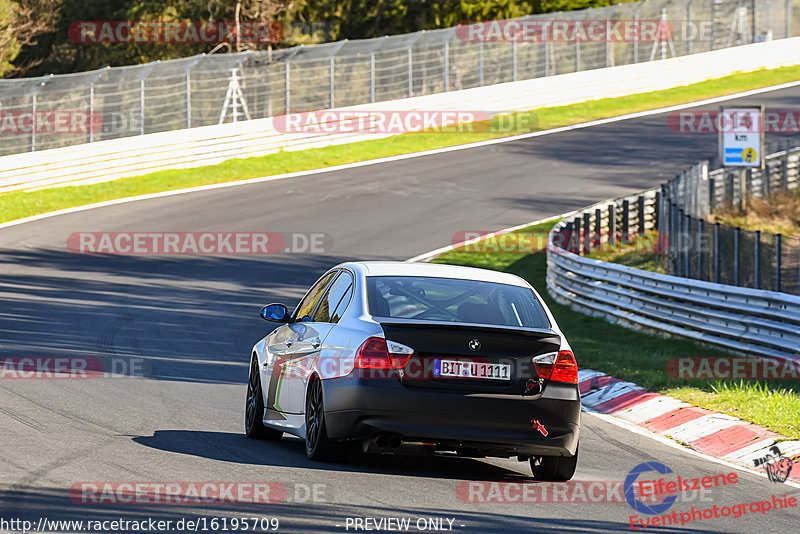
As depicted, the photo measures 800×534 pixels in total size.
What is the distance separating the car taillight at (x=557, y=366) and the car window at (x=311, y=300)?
207 cm

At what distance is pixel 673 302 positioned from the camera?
53.4ft

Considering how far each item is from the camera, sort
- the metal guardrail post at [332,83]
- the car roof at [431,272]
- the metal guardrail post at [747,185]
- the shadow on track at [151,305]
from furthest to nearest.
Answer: the metal guardrail post at [332,83]
the metal guardrail post at [747,185]
the shadow on track at [151,305]
the car roof at [431,272]

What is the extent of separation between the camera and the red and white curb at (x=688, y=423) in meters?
9.55

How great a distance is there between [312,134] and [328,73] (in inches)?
110

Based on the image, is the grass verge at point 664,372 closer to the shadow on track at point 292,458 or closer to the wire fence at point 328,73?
the shadow on track at point 292,458

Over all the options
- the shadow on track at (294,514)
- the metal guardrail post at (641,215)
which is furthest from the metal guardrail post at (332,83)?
the shadow on track at (294,514)

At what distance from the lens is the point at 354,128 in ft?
124

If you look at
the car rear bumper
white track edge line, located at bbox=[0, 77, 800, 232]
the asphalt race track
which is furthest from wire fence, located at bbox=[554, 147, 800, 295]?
white track edge line, located at bbox=[0, 77, 800, 232]

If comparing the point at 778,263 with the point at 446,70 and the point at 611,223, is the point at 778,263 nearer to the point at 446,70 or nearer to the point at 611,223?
the point at 611,223

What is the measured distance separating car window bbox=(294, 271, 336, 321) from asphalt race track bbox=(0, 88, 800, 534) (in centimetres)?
100

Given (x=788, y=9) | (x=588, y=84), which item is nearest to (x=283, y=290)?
(x=588, y=84)

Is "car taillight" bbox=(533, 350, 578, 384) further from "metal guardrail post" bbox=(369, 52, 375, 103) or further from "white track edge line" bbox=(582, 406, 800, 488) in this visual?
"metal guardrail post" bbox=(369, 52, 375, 103)

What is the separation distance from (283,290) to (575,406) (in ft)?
44.2

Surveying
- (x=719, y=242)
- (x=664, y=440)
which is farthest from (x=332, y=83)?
(x=664, y=440)
